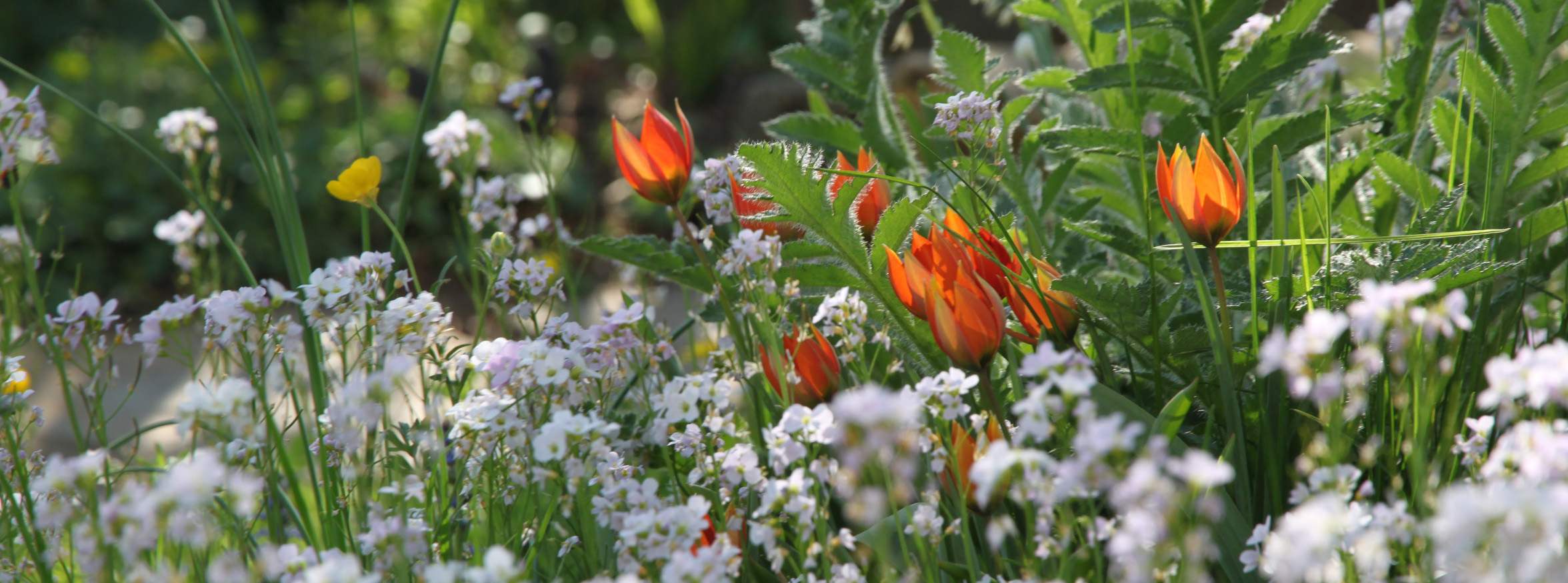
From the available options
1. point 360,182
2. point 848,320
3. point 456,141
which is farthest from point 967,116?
point 456,141

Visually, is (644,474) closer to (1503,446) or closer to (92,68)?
(1503,446)

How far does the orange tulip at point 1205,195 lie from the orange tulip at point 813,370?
0.32 meters

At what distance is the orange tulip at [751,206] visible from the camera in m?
1.11

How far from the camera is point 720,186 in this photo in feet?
3.72

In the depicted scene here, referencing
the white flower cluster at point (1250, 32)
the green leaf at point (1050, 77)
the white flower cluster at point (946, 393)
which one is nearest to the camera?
the white flower cluster at point (946, 393)

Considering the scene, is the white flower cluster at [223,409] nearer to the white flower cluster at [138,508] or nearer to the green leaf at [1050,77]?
the white flower cluster at [138,508]

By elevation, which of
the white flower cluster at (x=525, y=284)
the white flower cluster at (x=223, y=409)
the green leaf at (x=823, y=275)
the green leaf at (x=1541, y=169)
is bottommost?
the white flower cluster at (x=223, y=409)

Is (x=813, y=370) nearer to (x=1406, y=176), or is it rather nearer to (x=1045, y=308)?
(x=1045, y=308)

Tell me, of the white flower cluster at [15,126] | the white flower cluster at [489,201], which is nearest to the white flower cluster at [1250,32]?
the white flower cluster at [489,201]

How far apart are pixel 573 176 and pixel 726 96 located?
132 centimetres

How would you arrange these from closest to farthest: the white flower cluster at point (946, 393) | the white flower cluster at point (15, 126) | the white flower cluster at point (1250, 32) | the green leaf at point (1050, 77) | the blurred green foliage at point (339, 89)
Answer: the white flower cluster at point (946, 393)
the white flower cluster at point (15, 126)
the green leaf at point (1050, 77)
the white flower cluster at point (1250, 32)
the blurred green foliage at point (339, 89)

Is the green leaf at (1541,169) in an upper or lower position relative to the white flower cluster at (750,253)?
upper

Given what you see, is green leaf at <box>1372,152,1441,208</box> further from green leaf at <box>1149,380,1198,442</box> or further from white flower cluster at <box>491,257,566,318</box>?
white flower cluster at <box>491,257,566,318</box>

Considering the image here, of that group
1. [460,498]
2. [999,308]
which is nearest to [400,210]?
[460,498]
